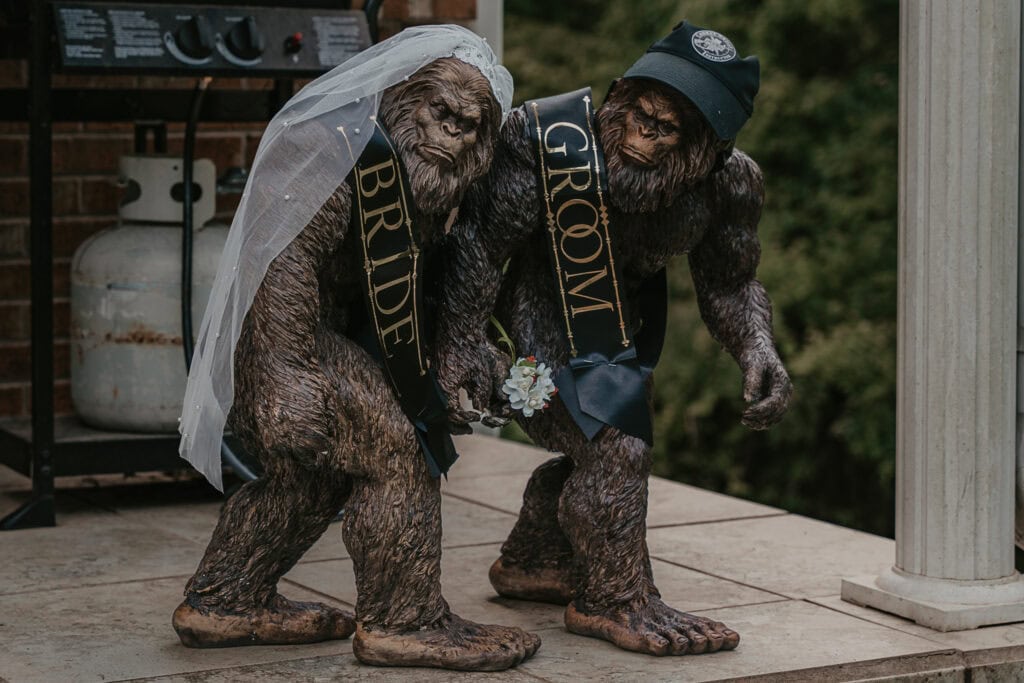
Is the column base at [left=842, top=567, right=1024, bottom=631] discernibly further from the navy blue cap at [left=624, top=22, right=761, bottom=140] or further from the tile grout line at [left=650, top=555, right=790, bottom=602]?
the navy blue cap at [left=624, top=22, right=761, bottom=140]

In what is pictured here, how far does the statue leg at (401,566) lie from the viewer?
3.81 m

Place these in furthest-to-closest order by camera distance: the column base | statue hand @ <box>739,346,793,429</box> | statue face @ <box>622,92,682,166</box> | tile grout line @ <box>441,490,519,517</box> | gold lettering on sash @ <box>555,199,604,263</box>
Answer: tile grout line @ <box>441,490,519,517</box>, the column base, statue hand @ <box>739,346,793,429</box>, gold lettering on sash @ <box>555,199,604,263</box>, statue face @ <box>622,92,682,166</box>

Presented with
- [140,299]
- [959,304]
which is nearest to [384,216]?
[959,304]

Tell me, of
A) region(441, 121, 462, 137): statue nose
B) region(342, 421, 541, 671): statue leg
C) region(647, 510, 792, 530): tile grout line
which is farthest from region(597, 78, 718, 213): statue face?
region(647, 510, 792, 530): tile grout line

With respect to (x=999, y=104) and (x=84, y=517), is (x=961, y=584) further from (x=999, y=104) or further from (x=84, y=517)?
(x=84, y=517)

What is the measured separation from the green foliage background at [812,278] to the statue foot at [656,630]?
7.13 meters

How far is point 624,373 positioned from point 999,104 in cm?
115

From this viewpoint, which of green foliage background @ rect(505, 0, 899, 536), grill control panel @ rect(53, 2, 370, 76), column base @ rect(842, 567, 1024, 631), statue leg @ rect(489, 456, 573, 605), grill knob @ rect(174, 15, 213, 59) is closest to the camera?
column base @ rect(842, 567, 1024, 631)

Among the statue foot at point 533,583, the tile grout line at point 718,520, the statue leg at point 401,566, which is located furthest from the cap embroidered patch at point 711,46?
the tile grout line at point 718,520

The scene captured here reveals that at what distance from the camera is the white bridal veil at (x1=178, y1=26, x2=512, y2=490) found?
3.72 metres

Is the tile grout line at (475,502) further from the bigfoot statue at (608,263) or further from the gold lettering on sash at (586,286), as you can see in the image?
the gold lettering on sash at (586,286)

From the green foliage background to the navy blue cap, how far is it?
7210 mm

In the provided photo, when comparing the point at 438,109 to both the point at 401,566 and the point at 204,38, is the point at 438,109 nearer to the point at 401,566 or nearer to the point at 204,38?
the point at 401,566

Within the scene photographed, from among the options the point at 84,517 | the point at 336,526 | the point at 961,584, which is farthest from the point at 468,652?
the point at 84,517
